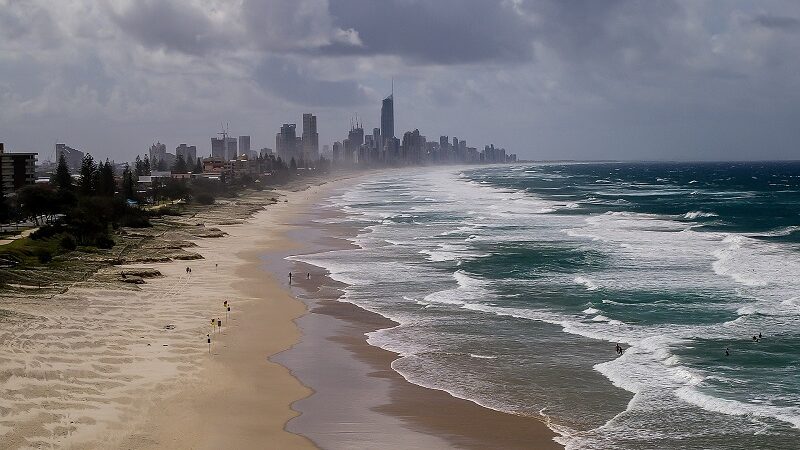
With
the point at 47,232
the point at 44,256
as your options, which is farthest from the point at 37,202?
the point at 44,256

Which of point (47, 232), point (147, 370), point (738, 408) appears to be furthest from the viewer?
point (47, 232)

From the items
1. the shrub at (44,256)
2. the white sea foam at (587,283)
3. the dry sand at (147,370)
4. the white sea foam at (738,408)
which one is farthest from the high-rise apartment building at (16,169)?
the white sea foam at (738,408)

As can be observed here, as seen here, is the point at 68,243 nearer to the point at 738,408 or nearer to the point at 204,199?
the point at 738,408

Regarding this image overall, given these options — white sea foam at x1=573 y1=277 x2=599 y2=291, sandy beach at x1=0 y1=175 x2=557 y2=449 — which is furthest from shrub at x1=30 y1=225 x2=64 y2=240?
white sea foam at x1=573 y1=277 x2=599 y2=291

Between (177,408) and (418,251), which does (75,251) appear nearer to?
(418,251)

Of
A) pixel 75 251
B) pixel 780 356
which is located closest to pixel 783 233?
pixel 780 356
